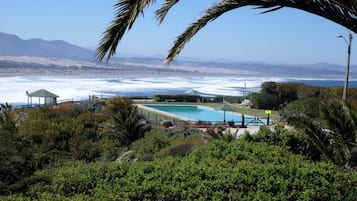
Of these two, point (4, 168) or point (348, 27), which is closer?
point (348, 27)

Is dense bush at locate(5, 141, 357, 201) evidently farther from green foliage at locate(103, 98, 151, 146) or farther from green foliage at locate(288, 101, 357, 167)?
green foliage at locate(103, 98, 151, 146)

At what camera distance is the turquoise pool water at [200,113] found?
2969 centimetres

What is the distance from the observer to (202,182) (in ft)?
17.3

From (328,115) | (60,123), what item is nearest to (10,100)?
(60,123)

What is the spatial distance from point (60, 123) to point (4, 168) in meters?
10.9

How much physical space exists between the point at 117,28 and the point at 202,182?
2123mm

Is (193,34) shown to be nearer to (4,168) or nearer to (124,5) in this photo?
(124,5)

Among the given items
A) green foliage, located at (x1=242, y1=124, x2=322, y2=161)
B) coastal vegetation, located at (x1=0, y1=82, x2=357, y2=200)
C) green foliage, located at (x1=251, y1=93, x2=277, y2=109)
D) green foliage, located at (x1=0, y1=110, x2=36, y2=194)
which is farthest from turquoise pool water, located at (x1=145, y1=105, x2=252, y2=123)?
green foliage, located at (x1=0, y1=110, x2=36, y2=194)

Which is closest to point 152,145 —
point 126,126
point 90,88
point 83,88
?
point 126,126

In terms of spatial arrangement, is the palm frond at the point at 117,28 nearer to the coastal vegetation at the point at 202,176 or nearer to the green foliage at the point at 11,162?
the coastal vegetation at the point at 202,176

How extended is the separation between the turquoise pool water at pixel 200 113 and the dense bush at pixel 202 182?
21.8 m

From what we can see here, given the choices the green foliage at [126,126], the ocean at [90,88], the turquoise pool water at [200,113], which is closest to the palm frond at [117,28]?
the green foliage at [126,126]

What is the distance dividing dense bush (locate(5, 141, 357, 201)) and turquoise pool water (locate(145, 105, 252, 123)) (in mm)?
21795

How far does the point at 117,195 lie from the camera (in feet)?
15.5
